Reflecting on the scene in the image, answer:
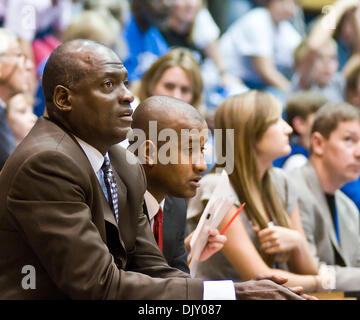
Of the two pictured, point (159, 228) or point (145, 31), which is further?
point (145, 31)

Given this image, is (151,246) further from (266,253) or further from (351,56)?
(351,56)

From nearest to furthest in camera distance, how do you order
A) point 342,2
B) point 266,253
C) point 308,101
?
point 266,253 < point 308,101 < point 342,2

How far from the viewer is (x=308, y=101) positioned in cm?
409

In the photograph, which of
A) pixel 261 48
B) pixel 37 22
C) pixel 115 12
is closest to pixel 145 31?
pixel 115 12

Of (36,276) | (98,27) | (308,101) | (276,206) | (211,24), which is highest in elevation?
(211,24)

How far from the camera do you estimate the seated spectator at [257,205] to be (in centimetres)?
259

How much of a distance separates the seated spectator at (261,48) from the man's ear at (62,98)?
388 cm

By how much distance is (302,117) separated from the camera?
162 inches

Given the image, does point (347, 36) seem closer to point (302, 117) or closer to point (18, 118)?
point (302, 117)

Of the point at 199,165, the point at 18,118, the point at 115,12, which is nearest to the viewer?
the point at 199,165

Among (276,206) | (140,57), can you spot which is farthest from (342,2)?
(276,206)

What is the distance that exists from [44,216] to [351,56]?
16.7ft

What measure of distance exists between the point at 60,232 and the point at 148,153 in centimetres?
69

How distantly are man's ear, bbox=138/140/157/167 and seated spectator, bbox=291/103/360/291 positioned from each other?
119 centimetres
